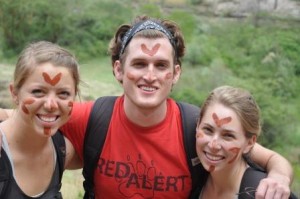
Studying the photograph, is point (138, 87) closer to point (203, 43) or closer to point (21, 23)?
point (21, 23)

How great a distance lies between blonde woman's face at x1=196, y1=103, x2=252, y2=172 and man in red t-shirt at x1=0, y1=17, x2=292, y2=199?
205mm

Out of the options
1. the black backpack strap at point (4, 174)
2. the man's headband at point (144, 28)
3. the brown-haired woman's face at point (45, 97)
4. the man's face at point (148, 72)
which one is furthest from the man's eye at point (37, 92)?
the man's headband at point (144, 28)

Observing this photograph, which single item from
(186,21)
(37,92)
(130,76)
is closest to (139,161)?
(130,76)

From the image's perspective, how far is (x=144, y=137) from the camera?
309 cm

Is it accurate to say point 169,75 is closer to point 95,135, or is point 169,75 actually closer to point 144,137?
point 144,137

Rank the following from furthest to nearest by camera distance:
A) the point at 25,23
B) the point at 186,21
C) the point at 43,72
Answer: the point at 186,21
the point at 25,23
the point at 43,72

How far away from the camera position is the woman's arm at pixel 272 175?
102 inches

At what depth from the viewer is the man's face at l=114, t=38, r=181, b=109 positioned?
3.01 meters

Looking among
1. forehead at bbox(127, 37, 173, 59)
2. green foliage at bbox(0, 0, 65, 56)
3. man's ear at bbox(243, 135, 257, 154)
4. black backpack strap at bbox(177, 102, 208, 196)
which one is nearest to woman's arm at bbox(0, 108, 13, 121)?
forehead at bbox(127, 37, 173, 59)

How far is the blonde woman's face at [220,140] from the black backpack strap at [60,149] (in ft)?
2.69

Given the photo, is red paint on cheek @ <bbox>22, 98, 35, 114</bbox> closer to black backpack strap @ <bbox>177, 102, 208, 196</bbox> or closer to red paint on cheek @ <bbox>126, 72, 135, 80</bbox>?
red paint on cheek @ <bbox>126, 72, 135, 80</bbox>

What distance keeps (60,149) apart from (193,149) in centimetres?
83

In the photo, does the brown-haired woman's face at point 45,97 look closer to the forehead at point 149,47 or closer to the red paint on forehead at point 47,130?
the red paint on forehead at point 47,130

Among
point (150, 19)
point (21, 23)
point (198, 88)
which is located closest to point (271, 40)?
point (198, 88)
